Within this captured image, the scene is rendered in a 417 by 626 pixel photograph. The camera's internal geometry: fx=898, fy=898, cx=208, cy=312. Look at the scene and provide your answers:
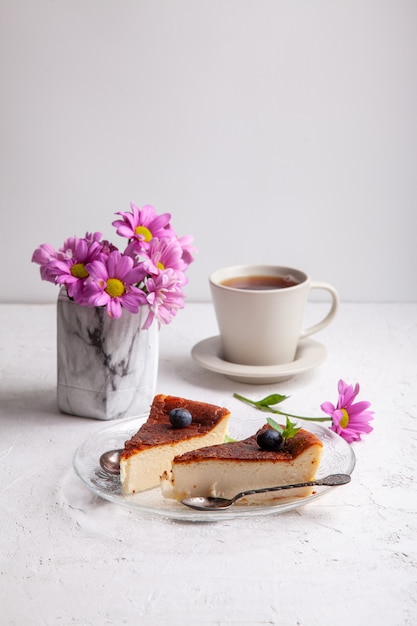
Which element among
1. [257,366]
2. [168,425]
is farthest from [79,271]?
[257,366]

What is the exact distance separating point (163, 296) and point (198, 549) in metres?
0.45

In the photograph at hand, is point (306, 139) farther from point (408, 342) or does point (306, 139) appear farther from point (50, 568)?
point (50, 568)

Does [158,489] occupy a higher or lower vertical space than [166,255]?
lower

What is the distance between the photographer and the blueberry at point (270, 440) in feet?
3.93

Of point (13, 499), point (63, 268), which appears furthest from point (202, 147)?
point (13, 499)

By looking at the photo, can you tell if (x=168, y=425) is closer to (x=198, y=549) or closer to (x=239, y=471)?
(x=239, y=471)

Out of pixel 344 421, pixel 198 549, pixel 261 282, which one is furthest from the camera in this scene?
pixel 261 282

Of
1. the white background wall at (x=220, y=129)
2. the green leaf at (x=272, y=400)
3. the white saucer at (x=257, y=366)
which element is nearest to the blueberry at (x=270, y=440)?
the green leaf at (x=272, y=400)

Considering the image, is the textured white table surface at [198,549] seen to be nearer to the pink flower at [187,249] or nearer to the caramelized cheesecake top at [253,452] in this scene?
the caramelized cheesecake top at [253,452]

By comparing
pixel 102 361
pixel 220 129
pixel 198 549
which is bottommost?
pixel 198 549

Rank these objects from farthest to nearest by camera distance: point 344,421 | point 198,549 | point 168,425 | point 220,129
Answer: point 220,129 < point 344,421 < point 168,425 < point 198,549

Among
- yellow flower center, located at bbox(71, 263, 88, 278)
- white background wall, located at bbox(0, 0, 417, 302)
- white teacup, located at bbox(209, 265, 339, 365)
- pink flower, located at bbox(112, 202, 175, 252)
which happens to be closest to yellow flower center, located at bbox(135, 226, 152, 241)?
pink flower, located at bbox(112, 202, 175, 252)

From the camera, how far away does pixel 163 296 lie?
138 cm

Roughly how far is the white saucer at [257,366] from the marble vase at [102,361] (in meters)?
0.17
